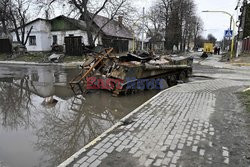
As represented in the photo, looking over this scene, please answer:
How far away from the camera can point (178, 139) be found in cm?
342

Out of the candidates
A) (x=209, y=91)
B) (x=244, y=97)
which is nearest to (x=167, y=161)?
(x=244, y=97)

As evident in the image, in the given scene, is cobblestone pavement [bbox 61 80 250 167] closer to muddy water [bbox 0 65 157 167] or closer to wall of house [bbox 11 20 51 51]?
muddy water [bbox 0 65 157 167]

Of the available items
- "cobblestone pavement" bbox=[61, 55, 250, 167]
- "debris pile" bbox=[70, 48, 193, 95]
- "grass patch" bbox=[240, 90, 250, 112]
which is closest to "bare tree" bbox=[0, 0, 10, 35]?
"debris pile" bbox=[70, 48, 193, 95]

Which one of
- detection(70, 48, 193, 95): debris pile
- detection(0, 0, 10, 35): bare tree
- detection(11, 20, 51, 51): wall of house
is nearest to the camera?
detection(70, 48, 193, 95): debris pile

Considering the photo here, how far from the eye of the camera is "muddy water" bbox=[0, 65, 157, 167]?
3.42 m

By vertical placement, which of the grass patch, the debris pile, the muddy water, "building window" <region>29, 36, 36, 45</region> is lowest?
the muddy water

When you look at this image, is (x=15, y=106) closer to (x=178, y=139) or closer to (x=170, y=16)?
(x=178, y=139)

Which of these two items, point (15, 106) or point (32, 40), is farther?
point (32, 40)

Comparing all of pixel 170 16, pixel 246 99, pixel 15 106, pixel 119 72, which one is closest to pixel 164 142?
pixel 246 99

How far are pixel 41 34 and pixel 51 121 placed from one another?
25.1 m

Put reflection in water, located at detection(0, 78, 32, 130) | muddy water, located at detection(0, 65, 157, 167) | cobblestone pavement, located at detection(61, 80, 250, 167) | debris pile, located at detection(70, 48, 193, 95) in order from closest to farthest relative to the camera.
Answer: cobblestone pavement, located at detection(61, 80, 250, 167), muddy water, located at detection(0, 65, 157, 167), reflection in water, located at detection(0, 78, 32, 130), debris pile, located at detection(70, 48, 193, 95)

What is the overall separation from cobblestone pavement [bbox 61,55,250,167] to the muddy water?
2.34 ft

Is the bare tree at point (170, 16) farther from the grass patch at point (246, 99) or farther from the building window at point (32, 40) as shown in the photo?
the grass patch at point (246, 99)

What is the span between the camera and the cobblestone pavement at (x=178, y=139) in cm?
278
